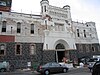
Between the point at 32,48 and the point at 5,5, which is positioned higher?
the point at 5,5

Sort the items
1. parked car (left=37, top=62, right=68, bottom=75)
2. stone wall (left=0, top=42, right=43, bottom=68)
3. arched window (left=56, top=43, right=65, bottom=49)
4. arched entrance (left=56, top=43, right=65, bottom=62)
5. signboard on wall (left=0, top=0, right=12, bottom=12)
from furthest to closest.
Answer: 1. arched window (left=56, top=43, right=65, bottom=49)
2. arched entrance (left=56, top=43, right=65, bottom=62)
3. stone wall (left=0, top=42, right=43, bottom=68)
4. signboard on wall (left=0, top=0, right=12, bottom=12)
5. parked car (left=37, top=62, right=68, bottom=75)

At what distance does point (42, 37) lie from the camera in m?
29.5

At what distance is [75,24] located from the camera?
35781mm

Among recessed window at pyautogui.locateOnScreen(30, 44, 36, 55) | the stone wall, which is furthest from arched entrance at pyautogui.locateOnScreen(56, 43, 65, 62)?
recessed window at pyautogui.locateOnScreen(30, 44, 36, 55)

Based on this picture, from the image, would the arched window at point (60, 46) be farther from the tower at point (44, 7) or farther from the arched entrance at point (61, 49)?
the tower at point (44, 7)

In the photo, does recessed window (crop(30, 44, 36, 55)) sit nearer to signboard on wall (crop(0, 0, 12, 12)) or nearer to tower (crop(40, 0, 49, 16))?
tower (crop(40, 0, 49, 16))

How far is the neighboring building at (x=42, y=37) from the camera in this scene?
87.9ft

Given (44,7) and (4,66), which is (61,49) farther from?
(4,66)

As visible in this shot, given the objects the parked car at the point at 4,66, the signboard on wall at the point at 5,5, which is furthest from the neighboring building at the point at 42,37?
the parked car at the point at 4,66

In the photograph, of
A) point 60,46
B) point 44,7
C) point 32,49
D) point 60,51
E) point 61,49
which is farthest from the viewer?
point 60,51

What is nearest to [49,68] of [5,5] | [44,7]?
[5,5]

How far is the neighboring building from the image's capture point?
26.8 meters

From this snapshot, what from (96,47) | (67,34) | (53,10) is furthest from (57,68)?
(96,47)

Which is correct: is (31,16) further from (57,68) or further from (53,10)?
(57,68)
